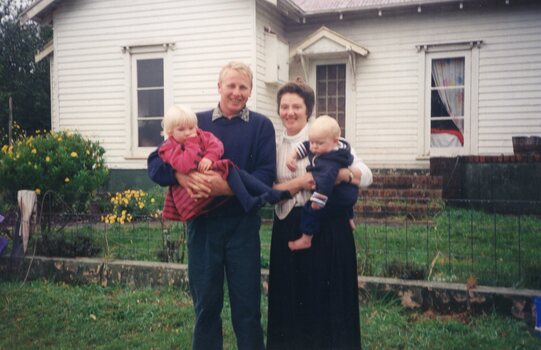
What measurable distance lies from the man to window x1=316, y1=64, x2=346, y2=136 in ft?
29.1

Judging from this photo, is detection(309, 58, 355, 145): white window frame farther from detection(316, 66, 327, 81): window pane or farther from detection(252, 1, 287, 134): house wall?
detection(252, 1, 287, 134): house wall

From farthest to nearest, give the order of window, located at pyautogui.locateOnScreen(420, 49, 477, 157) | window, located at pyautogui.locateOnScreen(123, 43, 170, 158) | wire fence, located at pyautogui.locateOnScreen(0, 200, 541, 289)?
window, located at pyautogui.locateOnScreen(123, 43, 170, 158) < window, located at pyautogui.locateOnScreen(420, 49, 477, 157) < wire fence, located at pyautogui.locateOnScreen(0, 200, 541, 289)

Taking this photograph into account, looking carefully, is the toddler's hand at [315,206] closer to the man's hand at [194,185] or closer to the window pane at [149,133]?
the man's hand at [194,185]

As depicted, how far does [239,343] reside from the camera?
2975mm

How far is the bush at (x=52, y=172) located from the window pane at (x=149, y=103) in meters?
4.41

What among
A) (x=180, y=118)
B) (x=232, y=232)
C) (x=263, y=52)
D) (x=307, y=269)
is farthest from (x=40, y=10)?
(x=307, y=269)

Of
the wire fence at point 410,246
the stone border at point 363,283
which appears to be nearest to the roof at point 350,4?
the wire fence at point 410,246

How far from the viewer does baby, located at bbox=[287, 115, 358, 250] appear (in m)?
2.73

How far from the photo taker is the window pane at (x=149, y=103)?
38.1 feet

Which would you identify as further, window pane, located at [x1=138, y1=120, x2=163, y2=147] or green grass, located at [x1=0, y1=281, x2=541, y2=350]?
window pane, located at [x1=138, y1=120, x2=163, y2=147]

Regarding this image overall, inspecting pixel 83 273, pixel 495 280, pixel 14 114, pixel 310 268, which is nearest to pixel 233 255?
pixel 310 268

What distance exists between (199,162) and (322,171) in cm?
68

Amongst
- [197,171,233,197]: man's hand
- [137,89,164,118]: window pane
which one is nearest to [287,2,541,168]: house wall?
[137,89,164,118]: window pane

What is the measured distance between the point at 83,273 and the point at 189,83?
21.5 feet
